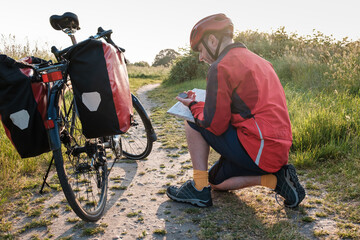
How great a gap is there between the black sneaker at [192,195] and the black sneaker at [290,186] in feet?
1.93

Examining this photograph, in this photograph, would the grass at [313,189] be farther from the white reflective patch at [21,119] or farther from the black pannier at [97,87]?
the white reflective patch at [21,119]

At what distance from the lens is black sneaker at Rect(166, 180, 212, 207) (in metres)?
2.56

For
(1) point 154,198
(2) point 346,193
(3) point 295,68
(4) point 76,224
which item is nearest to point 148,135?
(1) point 154,198

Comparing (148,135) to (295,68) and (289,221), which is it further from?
(295,68)

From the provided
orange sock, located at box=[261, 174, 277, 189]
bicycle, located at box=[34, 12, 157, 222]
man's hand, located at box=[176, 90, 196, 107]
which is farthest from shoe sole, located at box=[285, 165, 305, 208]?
bicycle, located at box=[34, 12, 157, 222]

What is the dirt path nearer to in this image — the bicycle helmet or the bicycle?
the bicycle

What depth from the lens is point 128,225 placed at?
7.69 ft

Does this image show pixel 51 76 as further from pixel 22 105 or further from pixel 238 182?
pixel 238 182

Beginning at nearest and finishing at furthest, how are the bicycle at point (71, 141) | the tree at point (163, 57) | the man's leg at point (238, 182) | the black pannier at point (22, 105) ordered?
the black pannier at point (22, 105) → the bicycle at point (71, 141) → the man's leg at point (238, 182) → the tree at point (163, 57)

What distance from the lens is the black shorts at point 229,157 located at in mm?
2326

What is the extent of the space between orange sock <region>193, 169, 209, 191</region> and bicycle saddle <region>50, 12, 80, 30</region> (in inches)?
64.2

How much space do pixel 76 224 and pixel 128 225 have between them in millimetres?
402

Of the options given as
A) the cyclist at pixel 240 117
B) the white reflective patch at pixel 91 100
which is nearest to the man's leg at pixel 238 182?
the cyclist at pixel 240 117

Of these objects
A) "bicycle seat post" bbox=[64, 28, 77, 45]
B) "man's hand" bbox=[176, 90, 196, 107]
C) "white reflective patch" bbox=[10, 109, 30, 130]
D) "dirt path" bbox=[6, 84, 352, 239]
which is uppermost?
"bicycle seat post" bbox=[64, 28, 77, 45]
